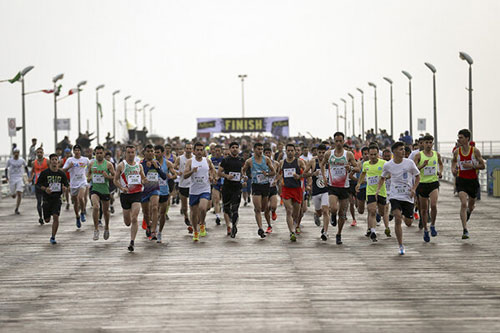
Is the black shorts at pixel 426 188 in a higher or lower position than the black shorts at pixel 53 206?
higher

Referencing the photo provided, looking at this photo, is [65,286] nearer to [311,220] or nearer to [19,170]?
[311,220]

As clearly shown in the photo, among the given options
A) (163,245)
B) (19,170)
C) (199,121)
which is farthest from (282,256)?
(199,121)

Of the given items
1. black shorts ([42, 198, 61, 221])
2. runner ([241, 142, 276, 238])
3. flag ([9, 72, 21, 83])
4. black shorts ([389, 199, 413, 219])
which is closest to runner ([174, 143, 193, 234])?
runner ([241, 142, 276, 238])

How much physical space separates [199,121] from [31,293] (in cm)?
9404

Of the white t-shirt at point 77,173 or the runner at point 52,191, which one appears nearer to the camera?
the runner at point 52,191

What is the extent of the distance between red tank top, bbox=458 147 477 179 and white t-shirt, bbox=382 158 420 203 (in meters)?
2.54

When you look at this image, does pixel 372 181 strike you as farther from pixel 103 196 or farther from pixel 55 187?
pixel 55 187

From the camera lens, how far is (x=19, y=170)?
94.1 ft

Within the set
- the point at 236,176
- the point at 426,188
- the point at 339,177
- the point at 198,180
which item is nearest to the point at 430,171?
the point at 426,188

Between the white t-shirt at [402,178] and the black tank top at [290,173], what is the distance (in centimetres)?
311

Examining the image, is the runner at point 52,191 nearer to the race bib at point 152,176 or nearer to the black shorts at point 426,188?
the race bib at point 152,176

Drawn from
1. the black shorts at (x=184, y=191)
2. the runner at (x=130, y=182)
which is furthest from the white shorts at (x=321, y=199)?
the runner at (x=130, y=182)

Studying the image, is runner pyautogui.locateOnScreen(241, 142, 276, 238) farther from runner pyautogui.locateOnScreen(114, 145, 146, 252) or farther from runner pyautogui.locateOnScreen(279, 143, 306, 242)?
runner pyautogui.locateOnScreen(114, 145, 146, 252)

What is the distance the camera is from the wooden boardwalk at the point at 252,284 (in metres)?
9.51
